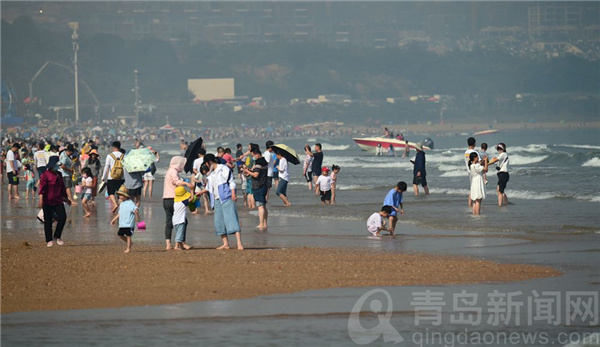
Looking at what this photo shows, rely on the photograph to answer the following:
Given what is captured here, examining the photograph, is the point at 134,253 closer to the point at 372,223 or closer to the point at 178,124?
the point at 372,223

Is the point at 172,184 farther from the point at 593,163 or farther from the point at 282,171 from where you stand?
the point at 593,163

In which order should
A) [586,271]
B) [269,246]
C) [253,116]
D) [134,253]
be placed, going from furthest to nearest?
[253,116], [269,246], [134,253], [586,271]

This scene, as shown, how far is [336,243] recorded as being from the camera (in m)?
17.0

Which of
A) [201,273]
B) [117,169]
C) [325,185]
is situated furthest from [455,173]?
[201,273]

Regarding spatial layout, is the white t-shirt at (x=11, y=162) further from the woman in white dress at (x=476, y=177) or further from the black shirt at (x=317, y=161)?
the woman in white dress at (x=476, y=177)

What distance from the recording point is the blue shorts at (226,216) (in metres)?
15.0

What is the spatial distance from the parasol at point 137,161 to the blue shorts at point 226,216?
14.1 ft

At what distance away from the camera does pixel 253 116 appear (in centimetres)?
19925

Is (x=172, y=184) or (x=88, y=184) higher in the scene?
(x=172, y=184)

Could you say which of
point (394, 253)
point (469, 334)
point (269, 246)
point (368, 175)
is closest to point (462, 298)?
point (469, 334)

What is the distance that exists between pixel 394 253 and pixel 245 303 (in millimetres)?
4459

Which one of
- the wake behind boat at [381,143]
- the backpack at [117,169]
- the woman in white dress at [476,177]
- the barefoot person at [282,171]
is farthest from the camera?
the wake behind boat at [381,143]

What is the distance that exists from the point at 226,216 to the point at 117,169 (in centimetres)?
569

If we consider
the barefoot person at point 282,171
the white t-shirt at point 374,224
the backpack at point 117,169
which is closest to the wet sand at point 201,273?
the white t-shirt at point 374,224
